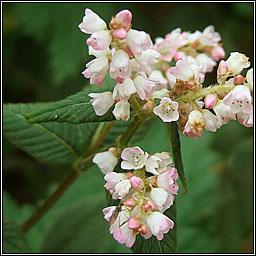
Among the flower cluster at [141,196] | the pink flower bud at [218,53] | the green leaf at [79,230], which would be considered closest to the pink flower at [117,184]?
the flower cluster at [141,196]

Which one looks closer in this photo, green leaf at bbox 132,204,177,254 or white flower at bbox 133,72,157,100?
white flower at bbox 133,72,157,100

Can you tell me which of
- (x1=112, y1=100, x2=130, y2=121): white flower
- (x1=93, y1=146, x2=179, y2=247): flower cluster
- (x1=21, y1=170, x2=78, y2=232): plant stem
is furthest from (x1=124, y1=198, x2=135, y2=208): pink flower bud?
(x1=21, y1=170, x2=78, y2=232): plant stem

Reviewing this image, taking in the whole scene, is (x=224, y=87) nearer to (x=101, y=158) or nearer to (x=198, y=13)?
(x=101, y=158)

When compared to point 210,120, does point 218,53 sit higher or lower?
higher

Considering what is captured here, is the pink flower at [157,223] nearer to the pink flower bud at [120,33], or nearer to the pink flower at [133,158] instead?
the pink flower at [133,158]

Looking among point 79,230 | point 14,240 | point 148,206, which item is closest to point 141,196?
point 148,206

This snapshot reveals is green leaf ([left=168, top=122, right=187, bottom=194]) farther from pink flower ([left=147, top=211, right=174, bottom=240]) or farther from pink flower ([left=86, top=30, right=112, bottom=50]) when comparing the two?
pink flower ([left=86, top=30, right=112, bottom=50])

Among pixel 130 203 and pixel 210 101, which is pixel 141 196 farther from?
pixel 210 101
